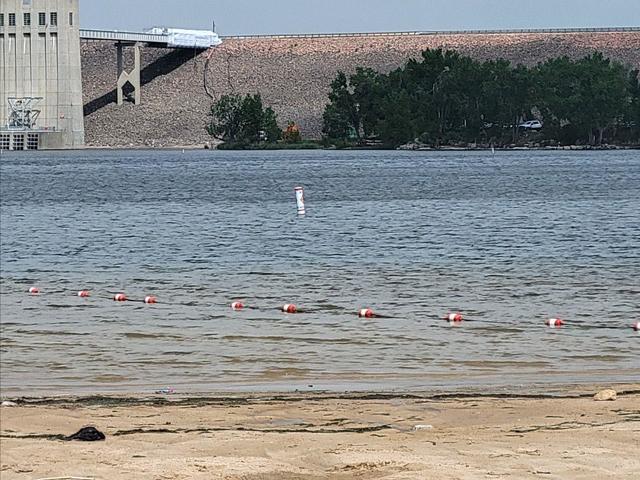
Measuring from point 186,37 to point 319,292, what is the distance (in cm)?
17107

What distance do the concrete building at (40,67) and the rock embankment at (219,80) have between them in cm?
1754

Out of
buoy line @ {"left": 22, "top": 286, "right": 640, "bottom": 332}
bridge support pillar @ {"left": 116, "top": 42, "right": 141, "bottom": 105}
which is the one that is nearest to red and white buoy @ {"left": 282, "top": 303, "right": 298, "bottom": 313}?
buoy line @ {"left": 22, "top": 286, "right": 640, "bottom": 332}

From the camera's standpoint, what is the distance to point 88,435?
33.8 ft

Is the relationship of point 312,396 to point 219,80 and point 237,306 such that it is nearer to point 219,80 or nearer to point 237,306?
point 237,306

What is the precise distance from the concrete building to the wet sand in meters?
151

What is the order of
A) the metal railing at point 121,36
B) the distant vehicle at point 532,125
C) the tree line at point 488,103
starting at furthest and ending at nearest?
the metal railing at point 121,36, the distant vehicle at point 532,125, the tree line at point 488,103

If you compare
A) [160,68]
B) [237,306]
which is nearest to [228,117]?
[160,68]

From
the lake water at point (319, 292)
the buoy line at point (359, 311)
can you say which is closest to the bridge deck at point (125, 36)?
the lake water at point (319, 292)

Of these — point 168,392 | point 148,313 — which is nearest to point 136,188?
point 148,313

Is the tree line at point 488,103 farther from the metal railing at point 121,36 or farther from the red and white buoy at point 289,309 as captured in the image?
the red and white buoy at point 289,309

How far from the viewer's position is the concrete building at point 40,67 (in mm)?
159375

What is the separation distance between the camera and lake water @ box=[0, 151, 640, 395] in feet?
50.7

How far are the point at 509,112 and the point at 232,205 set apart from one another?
95.8 meters

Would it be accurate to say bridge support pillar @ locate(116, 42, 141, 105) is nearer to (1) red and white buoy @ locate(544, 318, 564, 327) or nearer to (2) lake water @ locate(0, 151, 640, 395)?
(2) lake water @ locate(0, 151, 640, 395)
